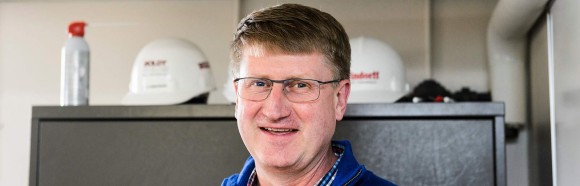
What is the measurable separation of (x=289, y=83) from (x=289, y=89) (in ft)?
0.03

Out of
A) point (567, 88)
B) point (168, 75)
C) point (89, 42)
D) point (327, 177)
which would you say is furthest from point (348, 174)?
point (89, 42)

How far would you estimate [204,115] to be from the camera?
2.24 m

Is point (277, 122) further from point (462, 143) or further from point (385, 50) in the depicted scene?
point (385, 50)

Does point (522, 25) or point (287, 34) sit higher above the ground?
point (522, 25)

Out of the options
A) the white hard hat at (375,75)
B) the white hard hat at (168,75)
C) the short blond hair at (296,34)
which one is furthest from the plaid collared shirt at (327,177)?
the white hard hat at (168,75)

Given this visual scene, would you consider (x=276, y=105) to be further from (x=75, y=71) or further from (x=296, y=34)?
(x=75, y=71)

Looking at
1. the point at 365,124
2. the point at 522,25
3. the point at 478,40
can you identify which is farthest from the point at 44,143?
the point at 478,40

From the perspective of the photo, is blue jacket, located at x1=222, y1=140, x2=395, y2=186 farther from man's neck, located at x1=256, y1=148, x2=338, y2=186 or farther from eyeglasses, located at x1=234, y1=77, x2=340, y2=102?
eyeglasses, located at x1=234, y1=77, x2=340, y2=102

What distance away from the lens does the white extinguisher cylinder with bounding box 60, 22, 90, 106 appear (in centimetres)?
249

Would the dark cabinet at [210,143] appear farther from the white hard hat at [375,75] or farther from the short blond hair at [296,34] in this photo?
the short blond hair at [296,34]

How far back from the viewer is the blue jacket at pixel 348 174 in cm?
143

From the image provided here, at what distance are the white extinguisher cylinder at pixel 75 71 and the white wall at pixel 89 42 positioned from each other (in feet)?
3.50

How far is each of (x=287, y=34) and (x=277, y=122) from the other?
5.9 inches

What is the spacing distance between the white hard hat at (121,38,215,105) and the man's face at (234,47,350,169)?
1239 millimetres
